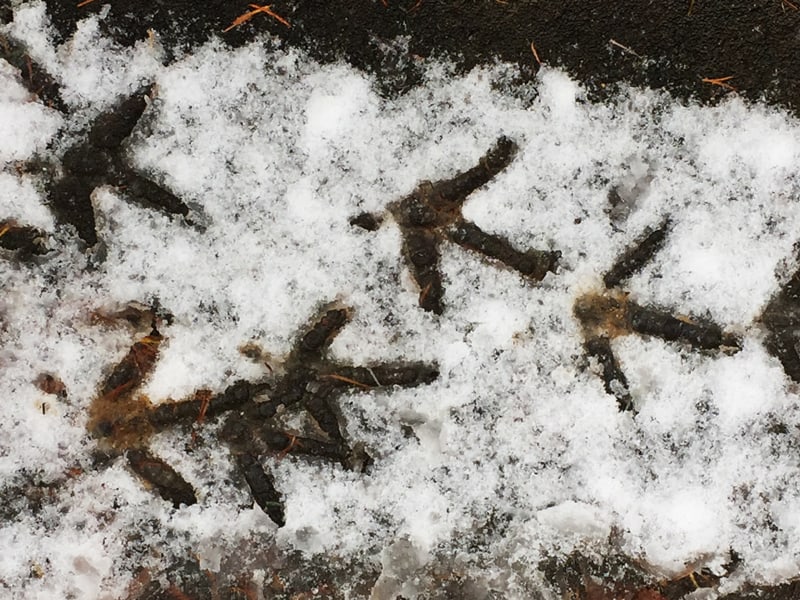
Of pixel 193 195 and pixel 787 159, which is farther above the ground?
pixel 787 159

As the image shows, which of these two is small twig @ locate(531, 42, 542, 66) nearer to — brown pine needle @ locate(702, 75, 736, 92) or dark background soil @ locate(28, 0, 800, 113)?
dark background soil @ locate(28, 0, 800, 113)

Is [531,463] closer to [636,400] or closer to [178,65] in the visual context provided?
[636,400]

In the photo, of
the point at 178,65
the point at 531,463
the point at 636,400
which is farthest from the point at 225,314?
the point at 636,400

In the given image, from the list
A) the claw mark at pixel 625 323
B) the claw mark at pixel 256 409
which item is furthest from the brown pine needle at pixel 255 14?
the claw mark at pixel 625 323

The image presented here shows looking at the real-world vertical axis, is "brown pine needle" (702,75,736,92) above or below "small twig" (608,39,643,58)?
above

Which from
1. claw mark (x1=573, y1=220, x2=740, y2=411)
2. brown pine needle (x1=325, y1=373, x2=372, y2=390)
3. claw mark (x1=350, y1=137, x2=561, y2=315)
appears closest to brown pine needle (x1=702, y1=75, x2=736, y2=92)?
claw mark (x1=573, y1=220, x2=740, y2=411)
